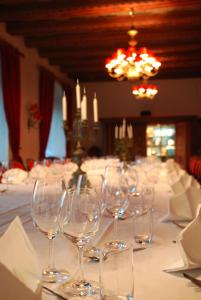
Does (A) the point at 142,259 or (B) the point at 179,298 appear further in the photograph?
(A) the point at 142,259

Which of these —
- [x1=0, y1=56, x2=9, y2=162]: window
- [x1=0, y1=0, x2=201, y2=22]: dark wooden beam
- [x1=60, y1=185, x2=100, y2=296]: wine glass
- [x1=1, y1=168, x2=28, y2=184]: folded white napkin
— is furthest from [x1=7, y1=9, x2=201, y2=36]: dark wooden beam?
[x1=60, y1=185, x2=100, y2=296]: wine glass

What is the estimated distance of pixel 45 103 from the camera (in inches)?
351

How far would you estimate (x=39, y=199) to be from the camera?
98cm

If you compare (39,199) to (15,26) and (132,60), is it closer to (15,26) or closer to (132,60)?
(132,60)

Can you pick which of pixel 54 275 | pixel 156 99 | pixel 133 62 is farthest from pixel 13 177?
pixel 156 99

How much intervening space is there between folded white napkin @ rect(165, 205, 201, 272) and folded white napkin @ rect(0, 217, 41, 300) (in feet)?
1.17

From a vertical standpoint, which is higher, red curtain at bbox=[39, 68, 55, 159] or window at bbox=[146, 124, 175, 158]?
red curtain at bbox=[39, 68, 55, 159]

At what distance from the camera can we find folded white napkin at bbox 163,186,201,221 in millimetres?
1581

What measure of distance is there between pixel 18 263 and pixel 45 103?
326 inches

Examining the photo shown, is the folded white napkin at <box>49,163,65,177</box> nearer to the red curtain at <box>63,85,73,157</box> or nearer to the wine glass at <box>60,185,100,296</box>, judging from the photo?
the wine glass at <box>60,185,100,296</box>

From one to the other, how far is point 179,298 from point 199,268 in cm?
16

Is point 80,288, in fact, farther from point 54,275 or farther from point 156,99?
point 156,99

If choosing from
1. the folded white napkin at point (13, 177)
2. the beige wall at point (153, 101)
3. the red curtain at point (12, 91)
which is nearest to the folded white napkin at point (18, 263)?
the folded white napkin at point (13, 177)

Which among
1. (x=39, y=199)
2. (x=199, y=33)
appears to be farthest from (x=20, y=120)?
(x=39, y=199)
